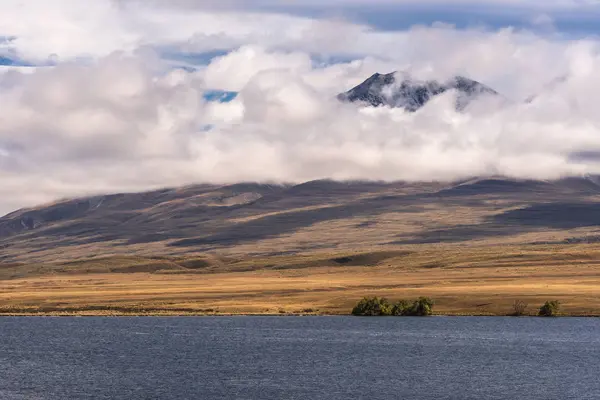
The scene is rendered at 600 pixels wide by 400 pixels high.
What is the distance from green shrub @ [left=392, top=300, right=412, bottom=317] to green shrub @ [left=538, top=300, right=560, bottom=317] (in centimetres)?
2006

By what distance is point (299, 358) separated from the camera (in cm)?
10969

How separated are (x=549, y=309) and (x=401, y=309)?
886 inches

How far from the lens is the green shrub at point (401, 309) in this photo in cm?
16000

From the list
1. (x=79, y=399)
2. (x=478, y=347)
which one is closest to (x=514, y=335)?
(x=478, y=347)

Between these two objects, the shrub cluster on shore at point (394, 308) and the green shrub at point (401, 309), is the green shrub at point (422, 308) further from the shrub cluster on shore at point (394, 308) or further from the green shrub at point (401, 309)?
the green shrub at point (401, 309)

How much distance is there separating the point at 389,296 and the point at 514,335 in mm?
54202

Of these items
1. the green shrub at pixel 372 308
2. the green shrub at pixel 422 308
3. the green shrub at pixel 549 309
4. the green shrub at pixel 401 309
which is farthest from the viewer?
the green shrub at pixel 401 309

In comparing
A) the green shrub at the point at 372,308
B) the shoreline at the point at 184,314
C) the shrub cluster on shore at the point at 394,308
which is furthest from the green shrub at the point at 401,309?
the shoreline at the point at 184,314

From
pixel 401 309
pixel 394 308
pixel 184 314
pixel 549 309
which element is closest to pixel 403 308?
pixel 401 309

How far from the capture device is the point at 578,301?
16712cm

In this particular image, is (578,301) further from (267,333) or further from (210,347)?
(210,347)

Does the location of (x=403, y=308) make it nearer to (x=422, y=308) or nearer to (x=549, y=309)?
(x=422, y=308)

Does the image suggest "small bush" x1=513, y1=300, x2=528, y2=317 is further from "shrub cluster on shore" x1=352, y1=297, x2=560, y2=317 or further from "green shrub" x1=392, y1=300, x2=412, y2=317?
"green shrub" x1=392, y1=300, x2=412, y2=317

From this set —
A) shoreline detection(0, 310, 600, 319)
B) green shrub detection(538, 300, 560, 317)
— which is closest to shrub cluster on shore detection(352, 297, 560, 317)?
green shrub detection(538, 300, 560, 317)
